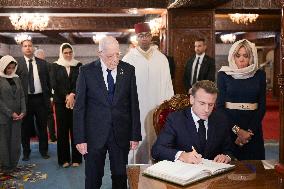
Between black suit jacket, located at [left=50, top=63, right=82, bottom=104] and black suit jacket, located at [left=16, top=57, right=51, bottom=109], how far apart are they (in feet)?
2.25

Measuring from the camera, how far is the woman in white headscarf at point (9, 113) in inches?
205

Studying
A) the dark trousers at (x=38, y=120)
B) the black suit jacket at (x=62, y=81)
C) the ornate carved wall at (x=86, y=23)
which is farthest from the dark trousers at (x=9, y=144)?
the ornate carved wall at (x=86, y=23)

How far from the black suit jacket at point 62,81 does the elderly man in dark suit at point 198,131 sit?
3.18 m

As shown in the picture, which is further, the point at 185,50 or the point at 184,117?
the point at 185,50

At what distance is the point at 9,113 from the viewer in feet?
16.9

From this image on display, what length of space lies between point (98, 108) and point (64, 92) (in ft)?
7.80

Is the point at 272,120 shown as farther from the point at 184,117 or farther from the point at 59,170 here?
the point at 184,117

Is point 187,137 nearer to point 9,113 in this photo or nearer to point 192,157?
point 192,157

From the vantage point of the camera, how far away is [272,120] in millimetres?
10414

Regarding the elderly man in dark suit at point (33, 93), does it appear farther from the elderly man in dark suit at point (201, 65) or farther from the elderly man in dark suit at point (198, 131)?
the elderly man in dark suit at point (198, 131)

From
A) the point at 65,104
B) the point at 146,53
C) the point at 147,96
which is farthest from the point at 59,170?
the point at 146,53

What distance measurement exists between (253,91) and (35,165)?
356 cm

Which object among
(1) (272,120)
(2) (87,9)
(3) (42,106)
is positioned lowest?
(1) (272,120)

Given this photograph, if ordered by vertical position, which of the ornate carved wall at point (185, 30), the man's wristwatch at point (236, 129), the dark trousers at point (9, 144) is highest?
the ornate carved wall at point (185, 30)
